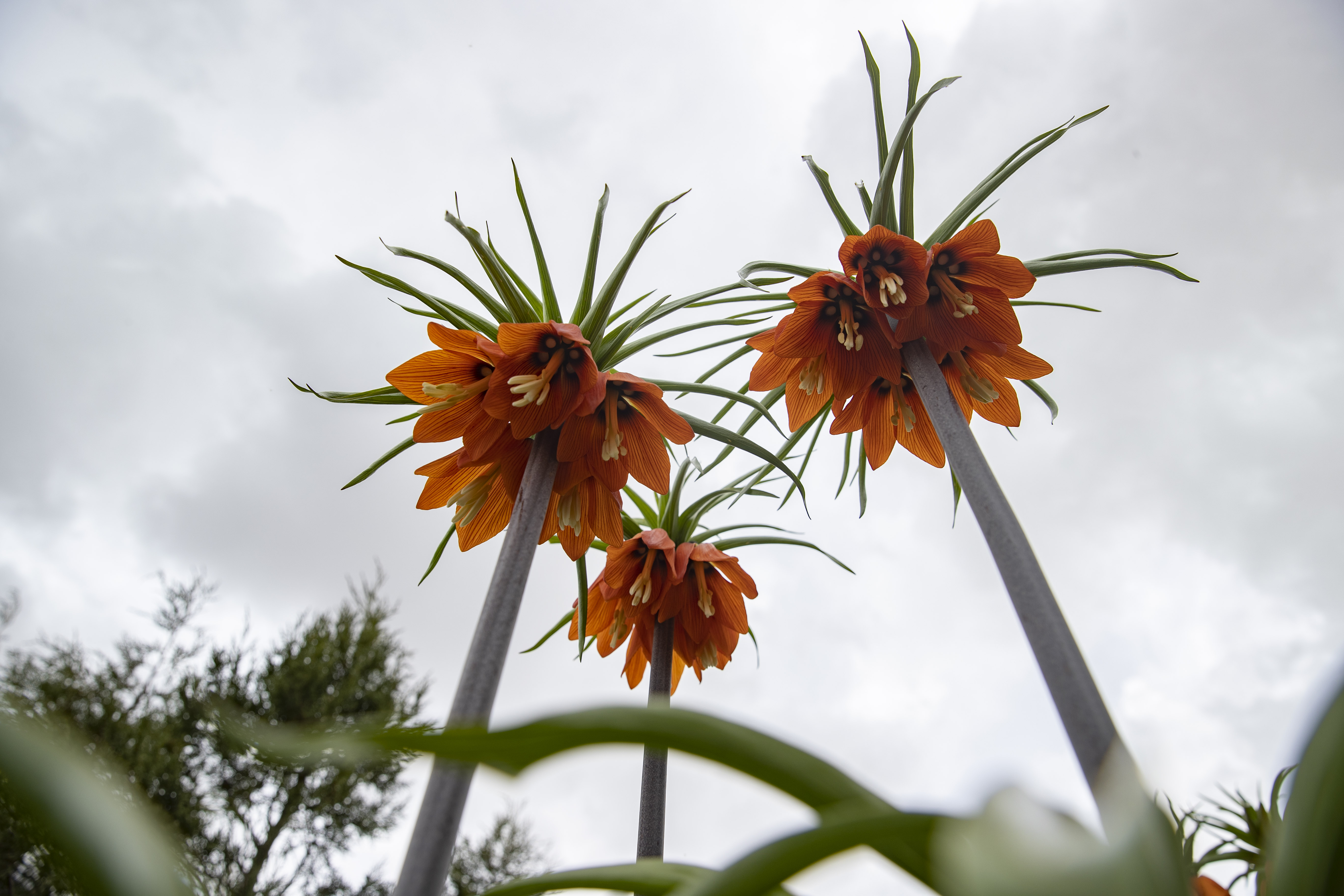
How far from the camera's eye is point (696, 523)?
2.26 metres

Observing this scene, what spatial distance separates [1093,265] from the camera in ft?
5.06

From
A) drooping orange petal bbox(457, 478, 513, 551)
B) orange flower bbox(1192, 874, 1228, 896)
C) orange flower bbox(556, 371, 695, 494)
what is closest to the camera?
orange flower bbox(1192, 874, 1228, 896)

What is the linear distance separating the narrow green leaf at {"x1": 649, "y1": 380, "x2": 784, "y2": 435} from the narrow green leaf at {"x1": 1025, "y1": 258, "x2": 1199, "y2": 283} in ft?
2.21

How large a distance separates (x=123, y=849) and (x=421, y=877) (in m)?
0.44

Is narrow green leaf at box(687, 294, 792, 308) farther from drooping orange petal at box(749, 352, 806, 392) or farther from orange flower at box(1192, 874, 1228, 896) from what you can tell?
orange flower at box(1192, 874, 1228, 896)

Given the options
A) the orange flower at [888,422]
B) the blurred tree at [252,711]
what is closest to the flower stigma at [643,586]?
the orange flower at [888,422]

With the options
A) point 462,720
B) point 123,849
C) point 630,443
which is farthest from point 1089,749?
point 630,443

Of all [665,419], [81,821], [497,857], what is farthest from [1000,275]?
[497,857]

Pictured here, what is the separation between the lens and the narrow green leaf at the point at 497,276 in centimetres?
150

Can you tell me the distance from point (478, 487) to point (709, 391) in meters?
0.57

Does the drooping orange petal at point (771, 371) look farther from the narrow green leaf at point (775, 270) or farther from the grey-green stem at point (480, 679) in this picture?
the grey-green stem at point (480, 679)

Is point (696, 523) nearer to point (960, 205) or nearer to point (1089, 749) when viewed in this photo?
point (960, 205)

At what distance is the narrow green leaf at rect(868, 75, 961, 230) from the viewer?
4.87 feet

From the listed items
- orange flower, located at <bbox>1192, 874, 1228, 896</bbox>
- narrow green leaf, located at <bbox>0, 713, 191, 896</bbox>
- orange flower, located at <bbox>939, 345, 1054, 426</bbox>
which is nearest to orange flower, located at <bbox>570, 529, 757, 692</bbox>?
orange flower, located at <bbox>939, 345, 1054, 426</bbox>
